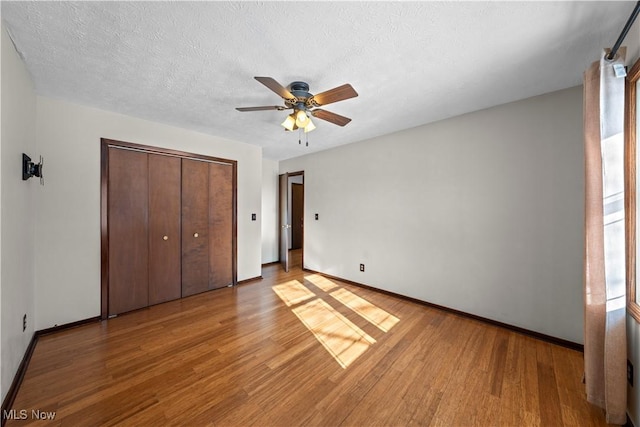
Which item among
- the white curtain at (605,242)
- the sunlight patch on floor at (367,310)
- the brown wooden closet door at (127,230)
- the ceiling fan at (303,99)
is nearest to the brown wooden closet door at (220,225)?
the brown wooden closet door at (127,230)

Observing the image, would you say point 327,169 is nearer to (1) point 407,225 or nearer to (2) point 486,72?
(1) point 407,225

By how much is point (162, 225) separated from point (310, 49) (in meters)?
2.89

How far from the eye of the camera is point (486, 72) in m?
1.95

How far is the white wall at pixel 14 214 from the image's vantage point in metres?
1.50

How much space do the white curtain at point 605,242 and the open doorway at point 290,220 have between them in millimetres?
3996

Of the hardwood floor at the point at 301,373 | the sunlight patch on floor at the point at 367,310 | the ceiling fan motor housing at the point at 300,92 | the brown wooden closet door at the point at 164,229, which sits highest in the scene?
the ceiling fan motor housing at the point at 300,92

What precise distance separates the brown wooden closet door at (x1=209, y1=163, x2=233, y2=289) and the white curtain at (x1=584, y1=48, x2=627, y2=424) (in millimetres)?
4002

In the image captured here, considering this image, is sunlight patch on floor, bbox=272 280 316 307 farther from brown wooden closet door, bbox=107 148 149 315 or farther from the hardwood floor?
brown wooden closet door, bbox=107 148 149 315

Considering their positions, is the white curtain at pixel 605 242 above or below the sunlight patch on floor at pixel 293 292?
above

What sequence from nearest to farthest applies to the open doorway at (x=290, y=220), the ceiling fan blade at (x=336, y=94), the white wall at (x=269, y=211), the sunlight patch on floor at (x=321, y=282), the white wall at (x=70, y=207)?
1. the ceiling fan blade at (x=336, y=94)
2. the white wall at (x=70, y=207)
3. the sunlight patch on floor at (x=321, y=282)
4. the open doorway at (x=290, y=220)
5. the white wall at (x=269, y=211)

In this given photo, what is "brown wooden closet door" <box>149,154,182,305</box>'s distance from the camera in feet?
10.2

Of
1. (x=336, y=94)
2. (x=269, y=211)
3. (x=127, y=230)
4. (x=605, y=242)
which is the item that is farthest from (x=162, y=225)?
(x=605, y=242)

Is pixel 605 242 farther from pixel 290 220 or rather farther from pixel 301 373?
pixel 290 220

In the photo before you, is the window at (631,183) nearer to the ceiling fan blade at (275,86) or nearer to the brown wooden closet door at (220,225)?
the ceiling fan blade at (275,86)
